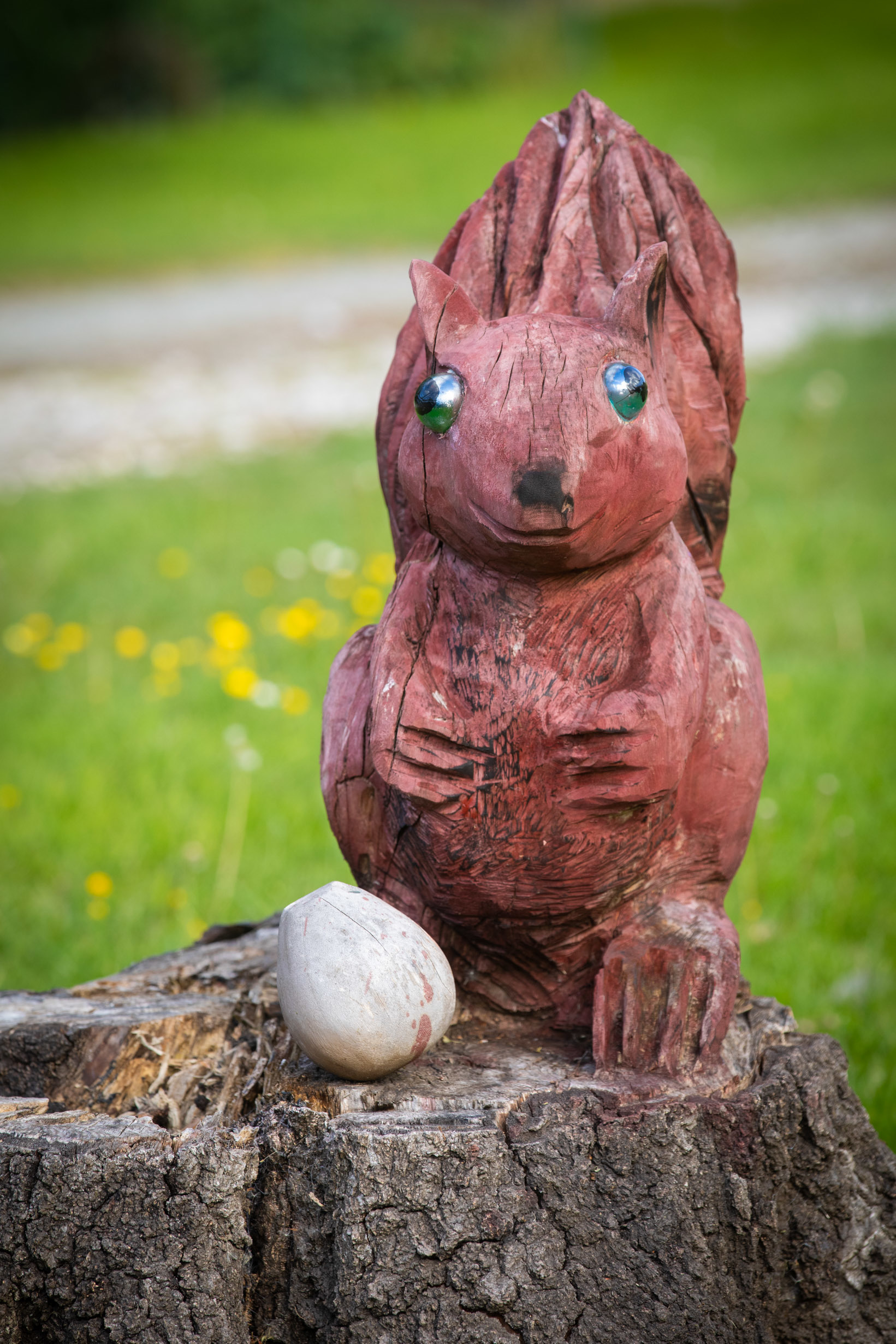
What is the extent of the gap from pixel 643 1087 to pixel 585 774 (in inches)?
21.5

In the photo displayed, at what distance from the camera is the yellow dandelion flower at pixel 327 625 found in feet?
18.7

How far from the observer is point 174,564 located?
7059 mm

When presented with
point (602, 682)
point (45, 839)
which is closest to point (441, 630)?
point (602, 682)

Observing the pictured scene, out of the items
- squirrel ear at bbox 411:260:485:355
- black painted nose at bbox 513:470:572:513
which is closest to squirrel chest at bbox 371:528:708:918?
black painted nose at bbox 513:470:572:513

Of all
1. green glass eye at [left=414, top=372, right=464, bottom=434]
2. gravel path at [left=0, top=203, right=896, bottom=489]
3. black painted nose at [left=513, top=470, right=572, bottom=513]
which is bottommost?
black painted nose at [left=513, top=470, right=572, bottom=513]

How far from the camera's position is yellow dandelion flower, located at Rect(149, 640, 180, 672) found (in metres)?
5.27

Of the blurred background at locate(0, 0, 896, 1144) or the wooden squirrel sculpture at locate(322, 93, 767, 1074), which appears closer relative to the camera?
the wooden squirrel sculpture at locate(322, 93, 767, 1074)

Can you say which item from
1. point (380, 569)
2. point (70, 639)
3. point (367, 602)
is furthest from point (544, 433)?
point (70, 639)

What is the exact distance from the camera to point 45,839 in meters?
4.85

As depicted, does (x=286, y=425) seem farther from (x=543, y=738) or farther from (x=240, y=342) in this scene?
(x=543, y=738)

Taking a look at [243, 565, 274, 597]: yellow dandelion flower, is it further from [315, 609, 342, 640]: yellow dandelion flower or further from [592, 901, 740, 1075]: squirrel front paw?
[592, 901, 740, 1075]: squirrel front paw

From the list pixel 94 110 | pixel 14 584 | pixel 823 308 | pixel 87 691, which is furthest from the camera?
pixel 94 110

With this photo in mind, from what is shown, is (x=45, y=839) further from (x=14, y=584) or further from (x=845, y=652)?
(x=845, y=652)

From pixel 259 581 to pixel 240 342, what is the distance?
568cm
